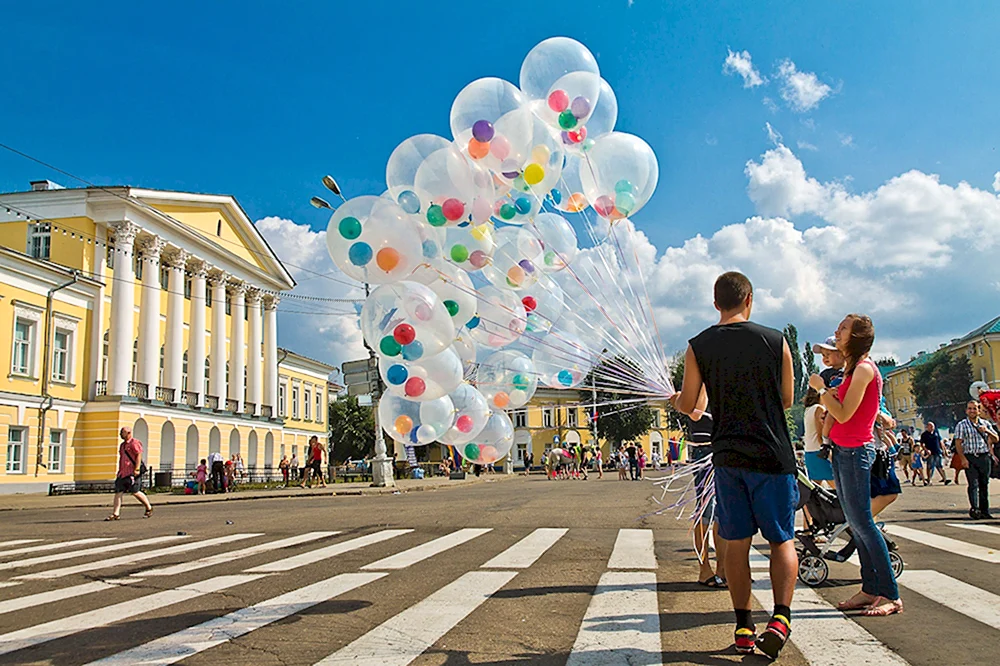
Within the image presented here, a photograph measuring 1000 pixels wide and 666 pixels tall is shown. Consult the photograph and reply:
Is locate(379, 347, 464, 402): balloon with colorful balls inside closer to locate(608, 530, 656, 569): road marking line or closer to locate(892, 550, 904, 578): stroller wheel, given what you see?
locate(608, 530, 656, 569): road marking line

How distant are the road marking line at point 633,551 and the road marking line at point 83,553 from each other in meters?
6.18

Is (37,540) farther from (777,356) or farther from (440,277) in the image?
(777,356)

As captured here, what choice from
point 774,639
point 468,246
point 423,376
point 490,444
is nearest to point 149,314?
point 490,444

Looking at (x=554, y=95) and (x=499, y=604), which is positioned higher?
(x=554, y=95)

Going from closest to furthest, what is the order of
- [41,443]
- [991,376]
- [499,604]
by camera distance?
[499,604], [41,443], [991,376]

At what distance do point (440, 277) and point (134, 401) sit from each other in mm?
35142

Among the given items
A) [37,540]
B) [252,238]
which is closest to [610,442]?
[252,238]

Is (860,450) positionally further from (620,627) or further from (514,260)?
(514,260)

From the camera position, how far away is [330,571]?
712cm

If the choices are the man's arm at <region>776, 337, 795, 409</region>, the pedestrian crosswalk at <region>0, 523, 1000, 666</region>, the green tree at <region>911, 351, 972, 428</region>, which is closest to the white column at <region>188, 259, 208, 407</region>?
the pedestrian crosswalk at <region>0, 523, 1000, 666</region>

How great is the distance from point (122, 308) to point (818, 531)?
36959 millimetres

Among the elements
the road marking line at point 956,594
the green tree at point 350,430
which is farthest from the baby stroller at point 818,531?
the green tree at point 350,430

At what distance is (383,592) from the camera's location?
594 centimetres

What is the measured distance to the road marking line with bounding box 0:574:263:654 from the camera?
15.7 ft
